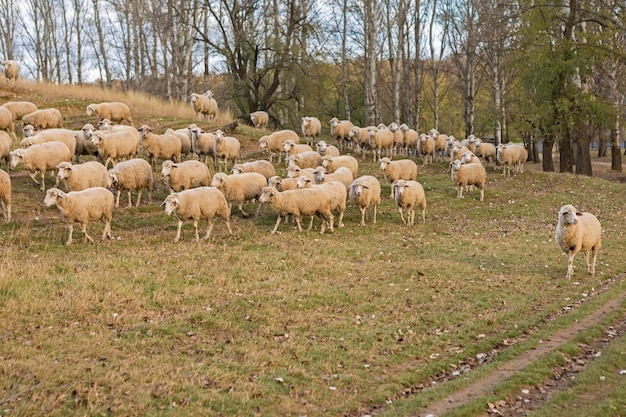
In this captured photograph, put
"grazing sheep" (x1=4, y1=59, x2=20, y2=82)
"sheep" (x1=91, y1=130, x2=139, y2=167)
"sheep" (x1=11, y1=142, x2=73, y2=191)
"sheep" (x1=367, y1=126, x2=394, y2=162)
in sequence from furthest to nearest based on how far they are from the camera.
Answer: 1. "grazing sheep" (x1=4, y1=59, x2=20, y2=82)
2. "sheep" (x1=367, y1=126, x2=394, y2=162)
3. "sheep" (x1=91, y1=130, x2=139, y2=167)
4. "sheep" (x1=11, y1=142, x2=73, y2=191)

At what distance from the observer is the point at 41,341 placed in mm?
8656

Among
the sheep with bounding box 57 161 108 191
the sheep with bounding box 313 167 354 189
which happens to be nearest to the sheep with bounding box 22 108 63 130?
the sheep with bounding box 57 161 108 191

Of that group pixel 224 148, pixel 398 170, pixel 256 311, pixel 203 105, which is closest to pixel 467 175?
pixel 398 170

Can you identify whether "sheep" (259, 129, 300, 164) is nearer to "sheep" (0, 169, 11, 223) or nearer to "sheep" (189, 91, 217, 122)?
"sheep" (189, 91, 217, 122)

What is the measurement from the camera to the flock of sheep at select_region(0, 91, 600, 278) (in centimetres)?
1495

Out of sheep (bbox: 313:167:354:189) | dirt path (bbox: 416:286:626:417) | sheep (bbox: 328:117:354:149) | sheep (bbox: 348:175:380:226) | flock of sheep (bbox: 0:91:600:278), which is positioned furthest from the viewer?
sheep (bbox: 328:117:354:149)

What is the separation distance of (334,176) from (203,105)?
652 inches

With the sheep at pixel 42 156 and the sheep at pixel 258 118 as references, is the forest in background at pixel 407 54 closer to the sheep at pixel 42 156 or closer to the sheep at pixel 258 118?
the sheep at pixel 258 118

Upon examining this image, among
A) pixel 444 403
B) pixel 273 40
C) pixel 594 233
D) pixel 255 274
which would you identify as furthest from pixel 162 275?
pixel 273 40

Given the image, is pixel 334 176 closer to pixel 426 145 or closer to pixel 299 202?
pixel 299 202

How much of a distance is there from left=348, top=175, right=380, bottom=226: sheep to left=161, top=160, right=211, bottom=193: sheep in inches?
189

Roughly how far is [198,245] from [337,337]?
238 inches

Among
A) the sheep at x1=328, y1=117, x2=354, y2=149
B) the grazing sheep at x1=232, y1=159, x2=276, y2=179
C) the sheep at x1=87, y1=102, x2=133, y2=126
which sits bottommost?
the grazing sheep at x1=232, y1=159, x2=276, y2=179

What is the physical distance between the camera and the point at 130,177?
715 inches
